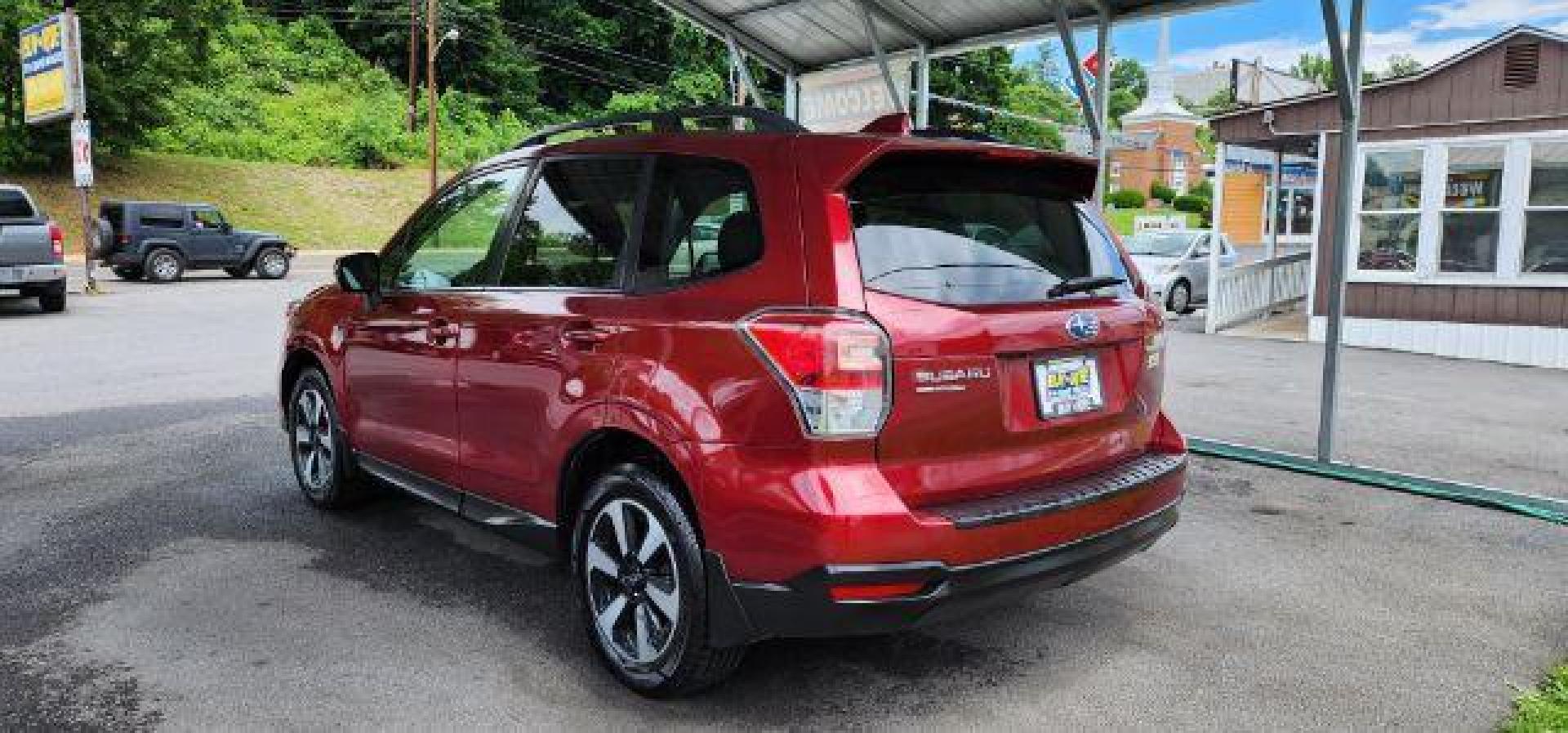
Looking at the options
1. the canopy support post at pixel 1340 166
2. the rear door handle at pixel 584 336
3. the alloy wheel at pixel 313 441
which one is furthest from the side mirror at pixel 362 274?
the canopy support post at pixel 1340 166

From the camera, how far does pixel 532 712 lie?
3.29 m

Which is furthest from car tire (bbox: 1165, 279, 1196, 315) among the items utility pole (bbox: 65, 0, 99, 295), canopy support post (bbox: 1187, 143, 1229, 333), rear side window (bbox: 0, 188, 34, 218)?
utility pole (bbox: 65, 0, 99, 295)

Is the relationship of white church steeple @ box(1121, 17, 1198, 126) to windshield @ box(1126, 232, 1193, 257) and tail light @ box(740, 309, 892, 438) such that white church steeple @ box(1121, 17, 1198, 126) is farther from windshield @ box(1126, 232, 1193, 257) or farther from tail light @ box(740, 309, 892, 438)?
tail light @ box(740, 309, 892, 438)

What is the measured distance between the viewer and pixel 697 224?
339 cm

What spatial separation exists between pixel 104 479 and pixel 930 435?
528 cm

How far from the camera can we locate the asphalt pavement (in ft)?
10.9

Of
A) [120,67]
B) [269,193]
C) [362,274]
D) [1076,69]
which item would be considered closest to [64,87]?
[120,67]

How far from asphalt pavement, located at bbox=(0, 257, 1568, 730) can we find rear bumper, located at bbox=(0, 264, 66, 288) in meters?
10.6

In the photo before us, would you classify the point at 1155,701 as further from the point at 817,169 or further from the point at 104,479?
the point at 104,479

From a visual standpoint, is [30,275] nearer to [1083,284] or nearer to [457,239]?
[457,239]

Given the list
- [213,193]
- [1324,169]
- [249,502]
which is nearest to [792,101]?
[249,502]

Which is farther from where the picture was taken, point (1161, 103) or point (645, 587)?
point (1161, 103)

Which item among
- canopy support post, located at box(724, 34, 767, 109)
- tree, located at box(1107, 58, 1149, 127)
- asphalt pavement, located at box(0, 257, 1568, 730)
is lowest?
asphalt pavement, located at box(0, 257, 1568, 730)

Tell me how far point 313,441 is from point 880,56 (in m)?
5.44
